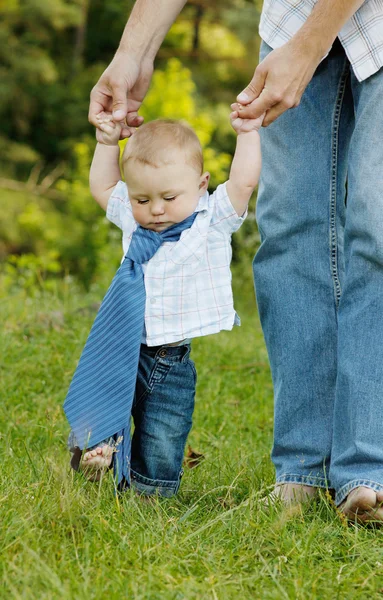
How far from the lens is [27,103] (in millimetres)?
12445

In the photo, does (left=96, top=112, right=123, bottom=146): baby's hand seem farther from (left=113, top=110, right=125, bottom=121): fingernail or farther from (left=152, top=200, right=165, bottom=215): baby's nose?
(left=152, top=200, right=165, bottom=215): baby's nose

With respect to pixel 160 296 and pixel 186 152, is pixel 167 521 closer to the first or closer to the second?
pixel 160 296

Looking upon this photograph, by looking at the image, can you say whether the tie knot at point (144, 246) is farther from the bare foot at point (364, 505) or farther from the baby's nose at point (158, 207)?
the bare foot at point (364, 505)

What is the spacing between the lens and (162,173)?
208 centimetres

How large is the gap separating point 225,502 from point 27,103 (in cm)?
1121

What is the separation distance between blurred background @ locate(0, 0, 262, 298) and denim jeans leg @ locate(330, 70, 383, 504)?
22.6 ft

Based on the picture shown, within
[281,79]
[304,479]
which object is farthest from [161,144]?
[304,479]

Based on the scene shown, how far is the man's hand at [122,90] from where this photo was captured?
2.17 m

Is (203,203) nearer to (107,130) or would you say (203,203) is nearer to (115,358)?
(107,130)

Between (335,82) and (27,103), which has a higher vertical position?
(27,103)

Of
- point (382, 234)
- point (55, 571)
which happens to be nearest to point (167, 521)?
point (55, 571)

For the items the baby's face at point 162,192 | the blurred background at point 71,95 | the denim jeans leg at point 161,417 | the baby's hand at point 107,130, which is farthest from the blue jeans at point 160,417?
the blurred background at point 71,95

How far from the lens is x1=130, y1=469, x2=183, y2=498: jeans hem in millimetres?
2168

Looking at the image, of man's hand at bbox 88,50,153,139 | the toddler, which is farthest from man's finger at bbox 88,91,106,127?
the toddler
